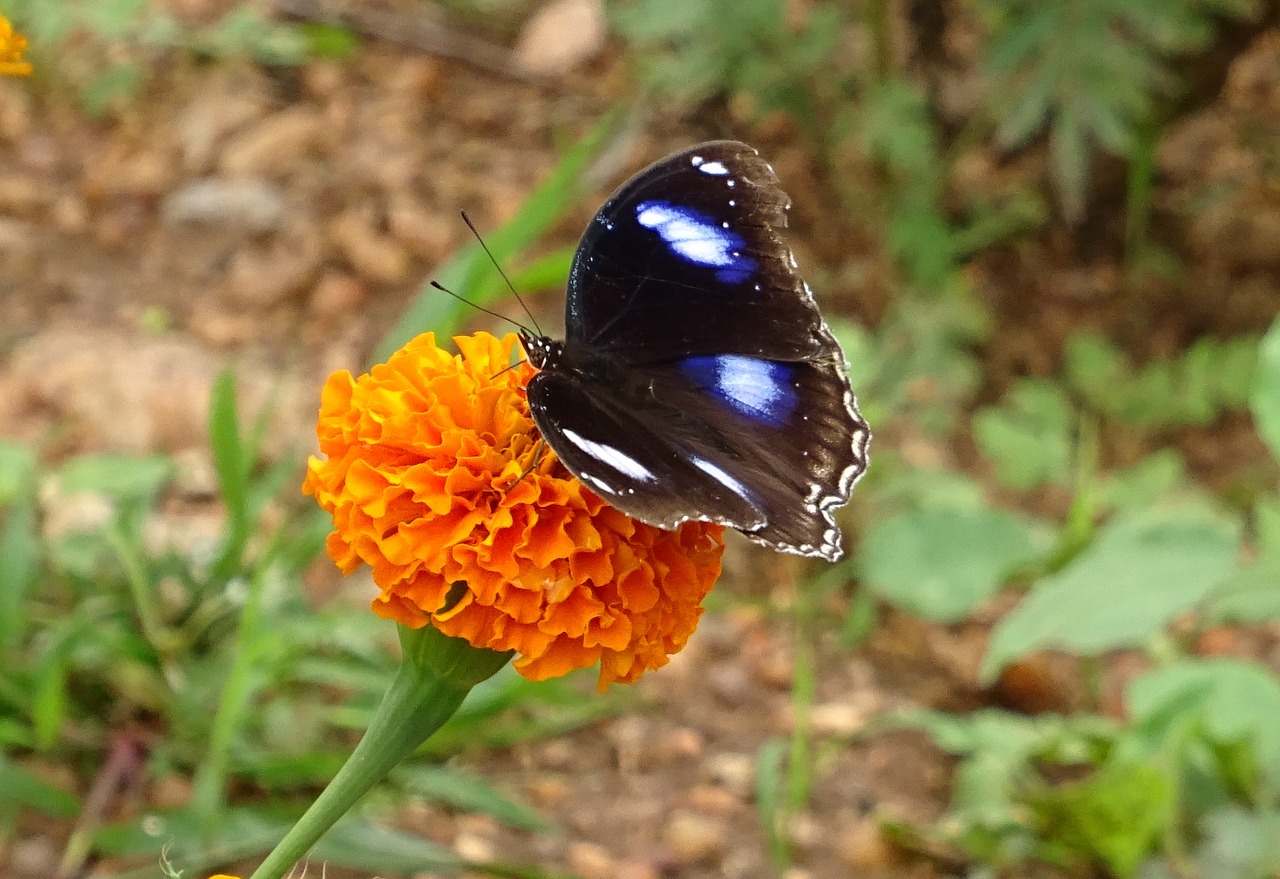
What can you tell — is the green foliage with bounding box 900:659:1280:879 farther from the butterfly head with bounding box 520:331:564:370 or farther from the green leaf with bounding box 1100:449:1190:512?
the butterfly head with bounding box 520:331:564:370

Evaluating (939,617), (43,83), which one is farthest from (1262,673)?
(43,83)

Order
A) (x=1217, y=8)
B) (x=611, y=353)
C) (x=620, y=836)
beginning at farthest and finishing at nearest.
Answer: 1. (x=1217, y=8)
2. (x=620, y=836)
3. (x=611, y=353)

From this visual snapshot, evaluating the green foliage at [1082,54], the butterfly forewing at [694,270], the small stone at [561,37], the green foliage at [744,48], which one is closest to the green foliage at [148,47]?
the small stone at [561,37]

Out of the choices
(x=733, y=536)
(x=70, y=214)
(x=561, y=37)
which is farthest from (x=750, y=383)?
(x=561, y=37)

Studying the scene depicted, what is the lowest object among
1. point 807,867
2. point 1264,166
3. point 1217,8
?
point 807,867

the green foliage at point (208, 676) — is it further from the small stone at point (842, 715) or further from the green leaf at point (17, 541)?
the small stone at point (842, 715)

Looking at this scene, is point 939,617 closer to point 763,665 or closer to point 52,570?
point 763,665
